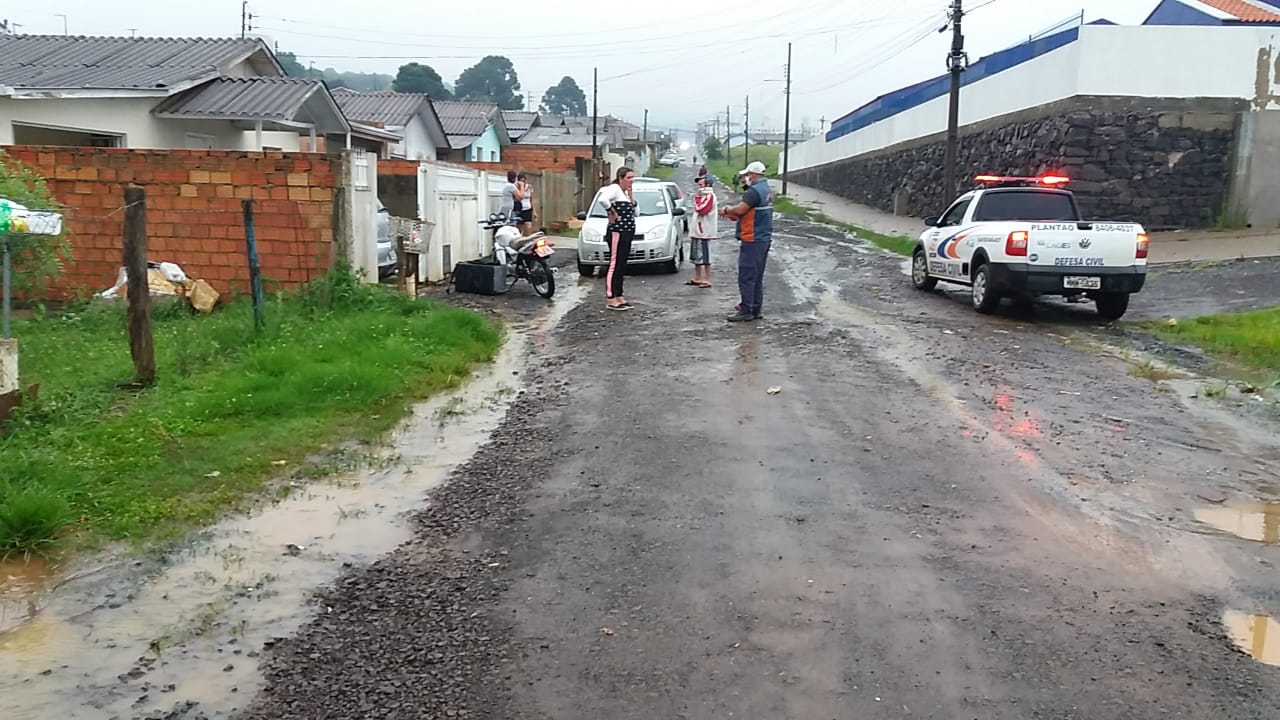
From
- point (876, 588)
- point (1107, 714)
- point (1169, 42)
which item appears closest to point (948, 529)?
point (876, 588)

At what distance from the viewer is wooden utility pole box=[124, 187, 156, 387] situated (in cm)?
750

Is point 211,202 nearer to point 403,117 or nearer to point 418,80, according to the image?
point 403,117

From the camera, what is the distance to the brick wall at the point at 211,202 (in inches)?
460

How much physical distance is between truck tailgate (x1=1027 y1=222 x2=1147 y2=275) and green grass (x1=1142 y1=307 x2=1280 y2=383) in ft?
2.96

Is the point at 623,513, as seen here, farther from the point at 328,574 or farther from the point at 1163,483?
the point at 1163,483

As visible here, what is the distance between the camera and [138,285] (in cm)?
753

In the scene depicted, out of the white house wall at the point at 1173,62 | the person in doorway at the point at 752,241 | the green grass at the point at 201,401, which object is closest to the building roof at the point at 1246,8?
the white house wall at the point at 1173,62

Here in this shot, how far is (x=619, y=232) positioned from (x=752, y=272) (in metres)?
1.93

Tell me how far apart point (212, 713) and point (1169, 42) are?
2261 cm

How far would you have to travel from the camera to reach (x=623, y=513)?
554 cm

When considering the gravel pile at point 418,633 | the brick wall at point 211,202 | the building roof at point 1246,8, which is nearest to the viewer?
the gravel pile at point 418,633

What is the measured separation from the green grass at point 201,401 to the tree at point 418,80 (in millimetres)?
70287

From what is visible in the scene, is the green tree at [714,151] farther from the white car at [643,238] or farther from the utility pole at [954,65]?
the white car at [643,238]

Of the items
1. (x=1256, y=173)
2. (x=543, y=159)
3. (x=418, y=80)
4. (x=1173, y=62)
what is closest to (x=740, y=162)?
(x=418, y=80)
